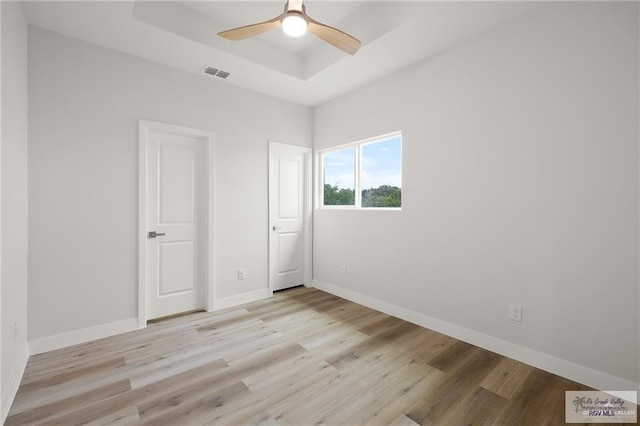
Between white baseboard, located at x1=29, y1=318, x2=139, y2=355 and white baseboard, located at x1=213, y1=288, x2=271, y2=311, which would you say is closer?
white baseboard, located at x1=29, y1=318, x2=139, y2=355

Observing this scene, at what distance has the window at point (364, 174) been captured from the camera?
11.1 feet

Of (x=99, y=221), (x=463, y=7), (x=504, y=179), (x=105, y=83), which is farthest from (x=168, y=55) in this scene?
(x=504, y=179)

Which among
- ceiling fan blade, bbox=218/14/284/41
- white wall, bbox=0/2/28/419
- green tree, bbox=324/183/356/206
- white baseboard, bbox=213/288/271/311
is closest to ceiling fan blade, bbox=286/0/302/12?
ceiling fan blade, bbox=218/14/284/41

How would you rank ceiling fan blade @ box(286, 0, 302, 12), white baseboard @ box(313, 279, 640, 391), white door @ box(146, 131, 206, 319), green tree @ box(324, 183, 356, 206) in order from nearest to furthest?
1. ceiling fan blade @ box(286, 0, 302, 12)
2. white baseboard @ box(313, 279, 640, 391)
3. white door @ box(146, 131, 206, 319)
4. green tree @ box(324, 183, 356, 206)

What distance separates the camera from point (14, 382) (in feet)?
6.29

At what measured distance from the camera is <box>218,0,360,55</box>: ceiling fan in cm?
185

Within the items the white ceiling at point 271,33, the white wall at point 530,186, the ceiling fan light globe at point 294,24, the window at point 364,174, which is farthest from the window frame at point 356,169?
the ceiling fan light globe at point 294,24

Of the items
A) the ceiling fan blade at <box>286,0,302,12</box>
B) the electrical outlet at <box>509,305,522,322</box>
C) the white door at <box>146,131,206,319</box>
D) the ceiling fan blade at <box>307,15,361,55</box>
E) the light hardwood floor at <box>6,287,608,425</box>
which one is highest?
the ceiling fan blade at <box>286,0,302,12</box>

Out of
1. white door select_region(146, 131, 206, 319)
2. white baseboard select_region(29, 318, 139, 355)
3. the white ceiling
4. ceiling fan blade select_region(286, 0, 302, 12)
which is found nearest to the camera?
ceiling fan blade select_region(286, 0, 302, 12)

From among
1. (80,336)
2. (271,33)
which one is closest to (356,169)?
(271,33)

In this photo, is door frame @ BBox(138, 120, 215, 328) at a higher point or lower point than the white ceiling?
lower

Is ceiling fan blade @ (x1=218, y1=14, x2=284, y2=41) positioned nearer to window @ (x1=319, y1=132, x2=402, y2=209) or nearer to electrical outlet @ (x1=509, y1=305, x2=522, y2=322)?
window @ (x1=319, y1=132, x2=402, y2=209)

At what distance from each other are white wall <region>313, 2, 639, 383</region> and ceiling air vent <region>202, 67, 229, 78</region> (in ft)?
5.91

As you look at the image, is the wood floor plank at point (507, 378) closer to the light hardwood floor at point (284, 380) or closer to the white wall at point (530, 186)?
the light hardwood floor at point (284, 380)
